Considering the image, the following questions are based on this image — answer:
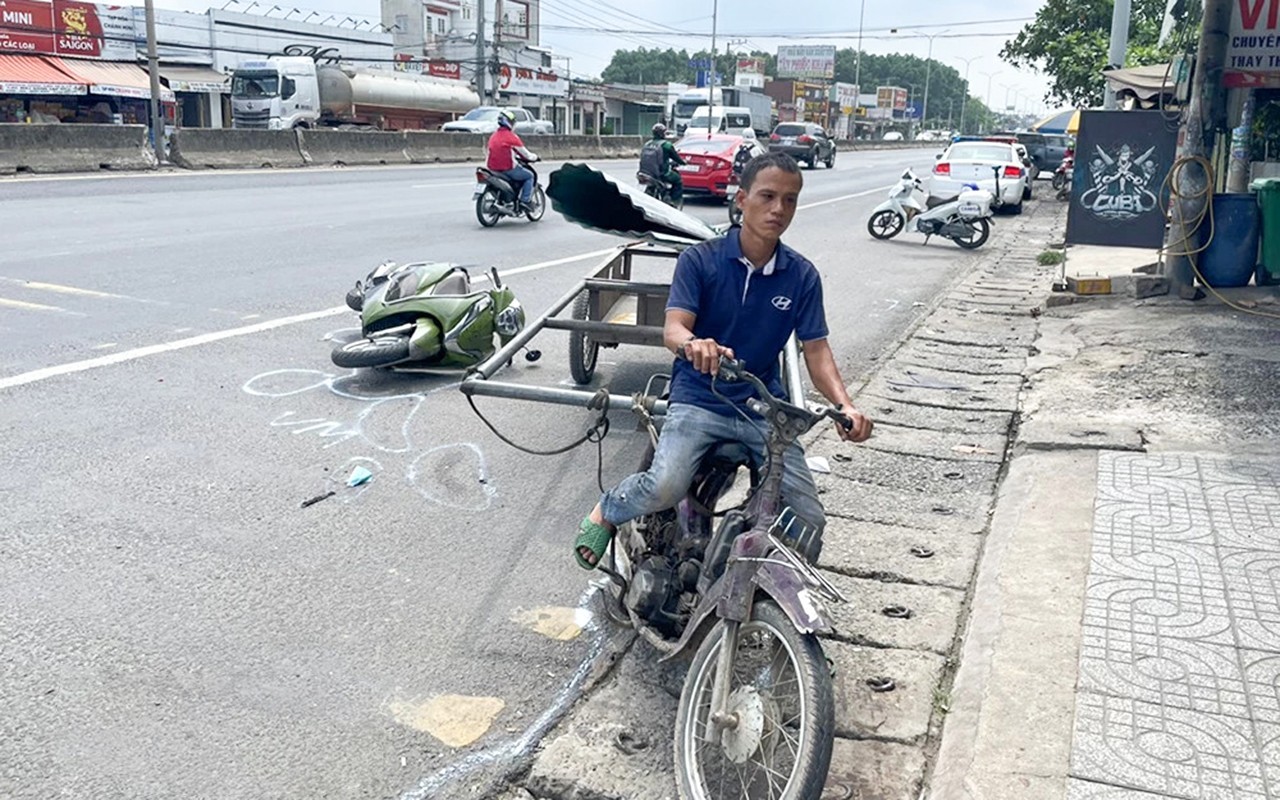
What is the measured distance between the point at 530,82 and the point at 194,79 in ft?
91.4

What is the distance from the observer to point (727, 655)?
301 cm

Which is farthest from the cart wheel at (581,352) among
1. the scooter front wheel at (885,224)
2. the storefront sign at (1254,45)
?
the scooter front wheel at (885,224)

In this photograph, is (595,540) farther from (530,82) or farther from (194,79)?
(530,82)

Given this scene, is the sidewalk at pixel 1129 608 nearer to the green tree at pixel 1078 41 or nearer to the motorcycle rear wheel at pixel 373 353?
the motorcycle rear wheel at pixel 373 353

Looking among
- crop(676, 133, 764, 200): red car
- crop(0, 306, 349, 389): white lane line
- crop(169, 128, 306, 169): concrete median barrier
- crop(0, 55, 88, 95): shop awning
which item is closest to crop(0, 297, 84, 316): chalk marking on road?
crop(0, 306, 349, 389): white lane line

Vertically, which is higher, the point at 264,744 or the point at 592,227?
the point at 592,227

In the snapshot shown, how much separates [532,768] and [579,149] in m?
39.2

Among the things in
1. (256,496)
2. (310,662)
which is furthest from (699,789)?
(256,496)

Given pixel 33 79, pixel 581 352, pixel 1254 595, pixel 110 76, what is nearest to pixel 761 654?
pixel 1254 595

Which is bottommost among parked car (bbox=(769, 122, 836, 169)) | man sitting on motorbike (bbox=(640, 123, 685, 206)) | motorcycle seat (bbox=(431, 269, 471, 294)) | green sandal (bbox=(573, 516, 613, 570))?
green sandal (bbox=(573, 516, 613, 570))

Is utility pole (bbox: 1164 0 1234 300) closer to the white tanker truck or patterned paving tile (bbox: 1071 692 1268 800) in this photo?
patterned paving tile (bbox: 1071 692 1268 800)

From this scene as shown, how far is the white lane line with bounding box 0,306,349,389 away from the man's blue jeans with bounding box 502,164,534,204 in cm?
773

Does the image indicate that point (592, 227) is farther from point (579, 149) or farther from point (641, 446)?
point (579, 149)

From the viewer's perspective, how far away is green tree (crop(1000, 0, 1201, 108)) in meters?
29.1
